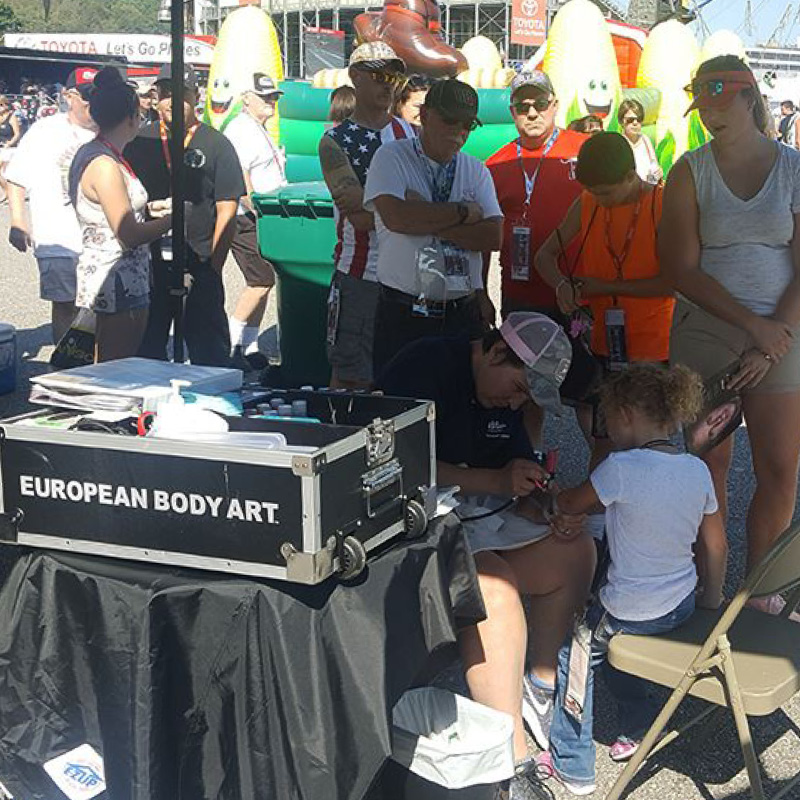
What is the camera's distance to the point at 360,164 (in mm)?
4340

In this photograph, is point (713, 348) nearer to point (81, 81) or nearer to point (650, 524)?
point (650, 524)

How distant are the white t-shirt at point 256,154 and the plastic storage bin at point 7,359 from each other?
1.98 meters

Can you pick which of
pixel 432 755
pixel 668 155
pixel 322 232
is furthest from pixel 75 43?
pixel 432 755

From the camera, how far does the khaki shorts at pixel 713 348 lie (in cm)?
328

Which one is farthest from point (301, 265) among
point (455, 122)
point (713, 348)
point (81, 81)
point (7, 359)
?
point (81, 81)

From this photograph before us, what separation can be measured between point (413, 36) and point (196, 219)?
5756mm

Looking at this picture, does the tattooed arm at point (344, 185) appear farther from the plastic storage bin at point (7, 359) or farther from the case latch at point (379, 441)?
the plastic storage bin at point (7, 359)

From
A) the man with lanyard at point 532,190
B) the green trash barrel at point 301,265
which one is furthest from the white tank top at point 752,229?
the green trash barrel at point 301,265

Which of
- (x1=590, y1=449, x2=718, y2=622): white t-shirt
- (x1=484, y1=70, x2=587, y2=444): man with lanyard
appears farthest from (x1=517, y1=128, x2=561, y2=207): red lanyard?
(x1=590, y1=449, x2=718, y2=622): white t-shirt

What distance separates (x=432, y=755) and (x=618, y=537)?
677 mm

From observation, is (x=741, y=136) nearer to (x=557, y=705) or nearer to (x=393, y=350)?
(x=393, y=350)

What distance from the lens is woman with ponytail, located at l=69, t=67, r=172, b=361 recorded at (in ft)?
14.9

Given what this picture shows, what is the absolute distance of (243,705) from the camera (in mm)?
2070

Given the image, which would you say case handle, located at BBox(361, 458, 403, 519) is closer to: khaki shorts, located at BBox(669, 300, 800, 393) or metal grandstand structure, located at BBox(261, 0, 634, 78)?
khaki shorts, located at BBox(669, 300, 800, 393)
